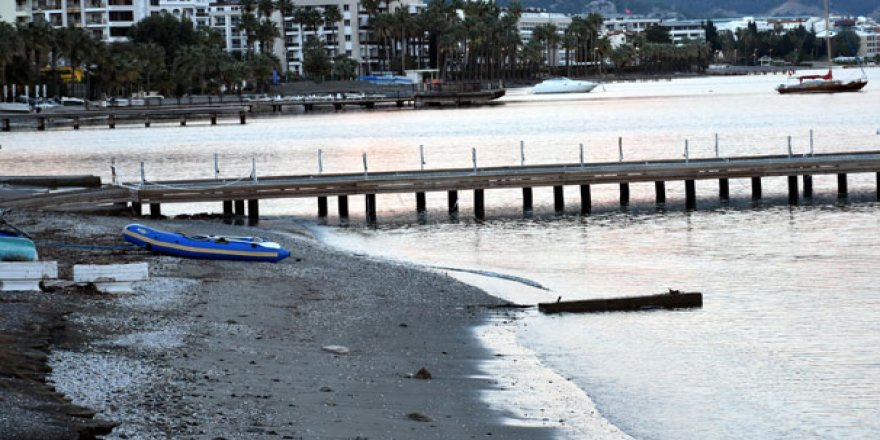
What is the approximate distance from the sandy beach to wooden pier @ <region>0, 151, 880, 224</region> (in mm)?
16770

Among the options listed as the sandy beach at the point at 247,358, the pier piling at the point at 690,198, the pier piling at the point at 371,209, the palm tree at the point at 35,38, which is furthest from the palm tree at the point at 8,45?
the sandy beach at the point at 247,358

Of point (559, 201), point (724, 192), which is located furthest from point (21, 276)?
point (724, 192)

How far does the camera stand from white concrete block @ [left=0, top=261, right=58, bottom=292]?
22578 millimetres

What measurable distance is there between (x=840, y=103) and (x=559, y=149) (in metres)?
108

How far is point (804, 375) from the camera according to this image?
2145 cm

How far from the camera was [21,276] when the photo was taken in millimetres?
22844

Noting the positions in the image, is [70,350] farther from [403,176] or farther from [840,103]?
[840,103]

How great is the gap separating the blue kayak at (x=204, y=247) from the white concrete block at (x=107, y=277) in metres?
7.08

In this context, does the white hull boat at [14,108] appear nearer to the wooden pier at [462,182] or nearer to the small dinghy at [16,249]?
the wooden pier at [462,182]

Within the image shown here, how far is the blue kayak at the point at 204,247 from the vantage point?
104 feet

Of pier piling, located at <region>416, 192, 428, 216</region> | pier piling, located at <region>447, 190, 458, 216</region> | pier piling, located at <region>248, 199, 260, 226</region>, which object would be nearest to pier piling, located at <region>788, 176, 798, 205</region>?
pier piling, located at <region>447, 190, 458, 216</region>

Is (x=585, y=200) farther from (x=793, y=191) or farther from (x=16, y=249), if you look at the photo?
(x=16, y=249)

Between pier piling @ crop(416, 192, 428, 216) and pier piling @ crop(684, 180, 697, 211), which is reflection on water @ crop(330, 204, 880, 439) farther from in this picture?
pier piling @ crop(416, 192, 428, 216)

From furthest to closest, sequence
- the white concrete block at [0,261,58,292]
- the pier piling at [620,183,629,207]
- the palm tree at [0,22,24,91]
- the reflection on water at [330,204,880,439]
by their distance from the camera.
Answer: the palm tree at [0,22,24,91], the pier piling at [620,183,629,207], the white concrete block at [0,261,58,292], the reflection on water at [330,204,880,439]
